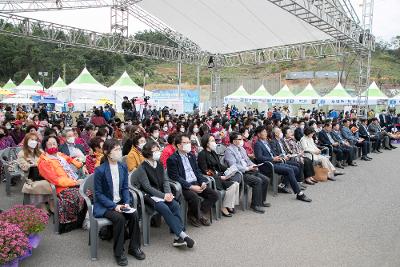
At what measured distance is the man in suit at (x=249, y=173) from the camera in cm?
568

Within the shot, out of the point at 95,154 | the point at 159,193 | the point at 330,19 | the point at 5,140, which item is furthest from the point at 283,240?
the point at 330,19

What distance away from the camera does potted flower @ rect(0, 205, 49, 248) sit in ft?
10.9

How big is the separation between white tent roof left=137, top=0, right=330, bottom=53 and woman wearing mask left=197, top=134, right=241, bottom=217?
8001 mm

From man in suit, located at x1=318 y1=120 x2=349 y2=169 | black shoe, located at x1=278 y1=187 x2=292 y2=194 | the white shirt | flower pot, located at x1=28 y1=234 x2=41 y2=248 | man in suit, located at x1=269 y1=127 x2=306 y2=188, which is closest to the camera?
flower pot, located at x1=28 y1=234 x2=41 y2=248

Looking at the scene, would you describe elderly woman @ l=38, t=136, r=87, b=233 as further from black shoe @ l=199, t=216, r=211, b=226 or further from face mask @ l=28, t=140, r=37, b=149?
black shoe @ l=199, t=216, r=211, b=226

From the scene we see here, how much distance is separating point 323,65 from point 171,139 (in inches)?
2136

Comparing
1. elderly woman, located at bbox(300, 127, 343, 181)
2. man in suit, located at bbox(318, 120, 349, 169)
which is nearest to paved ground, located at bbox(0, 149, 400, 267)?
elderly woman, located at bbox(300, 127, 343, 181)

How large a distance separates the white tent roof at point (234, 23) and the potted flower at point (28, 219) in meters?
10.3

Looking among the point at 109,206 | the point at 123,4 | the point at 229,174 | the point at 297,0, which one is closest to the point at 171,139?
the point at 229,174

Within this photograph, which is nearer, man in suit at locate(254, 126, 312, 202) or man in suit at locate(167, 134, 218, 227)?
man in suit at locate(167, 134, 218, 227)

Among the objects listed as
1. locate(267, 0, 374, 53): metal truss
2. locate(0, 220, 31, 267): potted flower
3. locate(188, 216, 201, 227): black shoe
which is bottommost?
locate(188, 216, 201, 227): black shoe

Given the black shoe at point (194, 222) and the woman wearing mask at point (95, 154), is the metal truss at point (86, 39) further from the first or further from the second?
the black shoe at point (194, 222)

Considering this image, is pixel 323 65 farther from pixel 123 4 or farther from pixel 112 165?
pixel 112 165

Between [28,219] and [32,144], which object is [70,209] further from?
[32,144]
